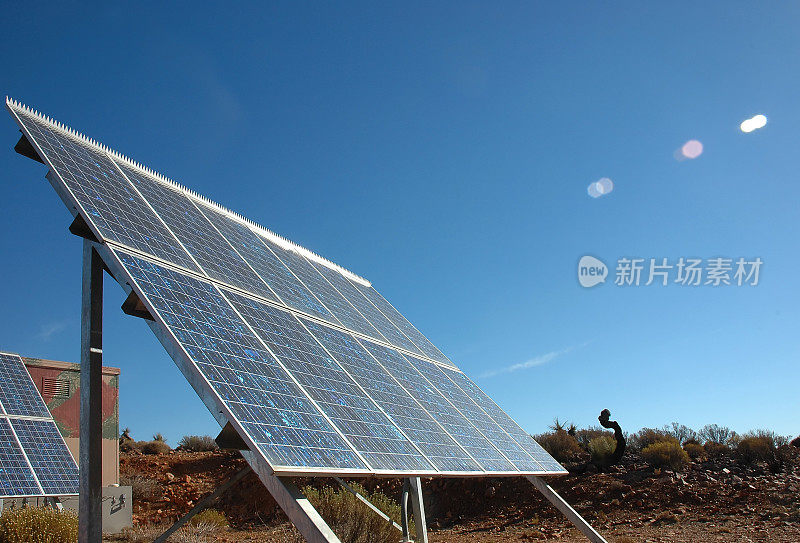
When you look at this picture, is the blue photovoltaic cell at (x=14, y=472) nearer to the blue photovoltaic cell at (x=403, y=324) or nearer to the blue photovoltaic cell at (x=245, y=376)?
the blue photovoltaic cell at (x=245, y=376)

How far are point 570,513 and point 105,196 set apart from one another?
10395mm

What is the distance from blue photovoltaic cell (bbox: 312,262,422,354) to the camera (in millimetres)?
14703

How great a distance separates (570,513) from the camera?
12.1m

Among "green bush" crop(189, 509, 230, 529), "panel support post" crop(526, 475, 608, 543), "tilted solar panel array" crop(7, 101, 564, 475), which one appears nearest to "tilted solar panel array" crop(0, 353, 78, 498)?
"green bush" crop(189, 509, 230, 529)

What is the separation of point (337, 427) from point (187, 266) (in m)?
3.26

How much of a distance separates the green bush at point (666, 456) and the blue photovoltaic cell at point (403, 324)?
14037mm

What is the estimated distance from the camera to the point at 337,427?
7.16 m

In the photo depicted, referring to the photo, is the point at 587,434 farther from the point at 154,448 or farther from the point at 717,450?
the point at 154,448

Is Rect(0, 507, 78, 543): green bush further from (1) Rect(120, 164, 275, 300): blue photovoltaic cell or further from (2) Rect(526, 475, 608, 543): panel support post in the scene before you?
(2) Rect(526, 475, 608, 543): panel support post

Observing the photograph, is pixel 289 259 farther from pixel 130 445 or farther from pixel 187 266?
pixel 130 445

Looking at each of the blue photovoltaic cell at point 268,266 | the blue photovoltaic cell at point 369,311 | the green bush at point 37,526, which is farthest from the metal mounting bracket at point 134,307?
the blue photovoltaic cell at point 369,311

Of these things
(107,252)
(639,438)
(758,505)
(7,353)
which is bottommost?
(758,505)

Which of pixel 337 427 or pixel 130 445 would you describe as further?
pixel 130 445

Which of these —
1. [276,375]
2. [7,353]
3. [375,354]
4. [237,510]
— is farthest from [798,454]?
[7,353]
